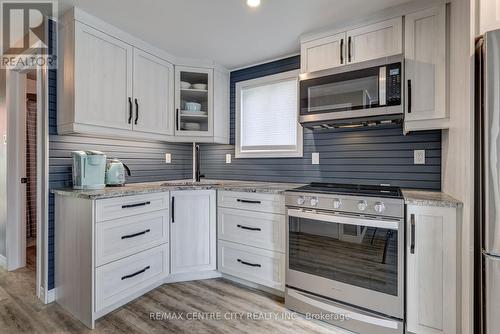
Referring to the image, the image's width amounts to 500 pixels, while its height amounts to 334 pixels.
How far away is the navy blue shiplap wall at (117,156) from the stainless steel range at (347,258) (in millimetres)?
1807

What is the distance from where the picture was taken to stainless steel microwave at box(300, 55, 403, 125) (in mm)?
1948

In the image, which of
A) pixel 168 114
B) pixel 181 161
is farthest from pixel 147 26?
pixel 181 161

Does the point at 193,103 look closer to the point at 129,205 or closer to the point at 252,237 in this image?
the point at 129,205

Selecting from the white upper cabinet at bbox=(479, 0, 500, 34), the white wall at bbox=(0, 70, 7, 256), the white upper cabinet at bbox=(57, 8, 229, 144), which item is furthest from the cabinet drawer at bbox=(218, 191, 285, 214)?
the white wall at bbox=(0, 70, 7, 256)

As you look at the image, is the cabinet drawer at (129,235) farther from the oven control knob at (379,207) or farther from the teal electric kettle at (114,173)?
the oven control knob at (379,207)

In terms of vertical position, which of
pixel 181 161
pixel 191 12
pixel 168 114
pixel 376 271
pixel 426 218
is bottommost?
pixel 376 271

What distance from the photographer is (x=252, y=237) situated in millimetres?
2459

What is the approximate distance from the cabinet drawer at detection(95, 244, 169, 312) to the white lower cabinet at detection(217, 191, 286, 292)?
2.00 feet

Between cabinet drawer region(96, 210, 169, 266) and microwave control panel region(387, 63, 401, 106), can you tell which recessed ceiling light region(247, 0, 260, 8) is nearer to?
microwave control panel region(387, 63, 401, 106)

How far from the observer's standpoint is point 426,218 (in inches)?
65.6

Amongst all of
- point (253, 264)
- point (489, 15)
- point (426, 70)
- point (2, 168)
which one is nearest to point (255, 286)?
point (253, 264)

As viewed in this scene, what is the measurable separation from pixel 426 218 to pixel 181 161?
284cm

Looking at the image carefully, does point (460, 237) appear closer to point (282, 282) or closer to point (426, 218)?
point (426, 218)
